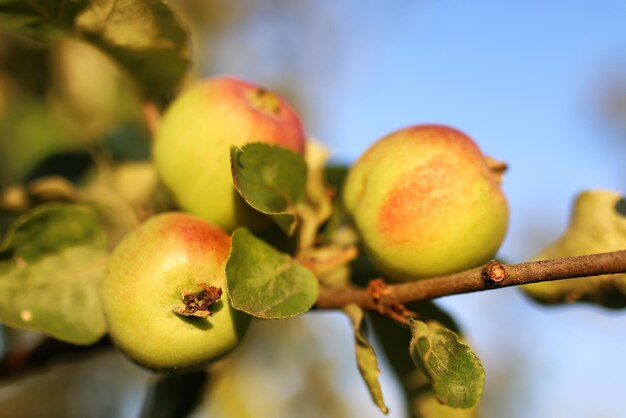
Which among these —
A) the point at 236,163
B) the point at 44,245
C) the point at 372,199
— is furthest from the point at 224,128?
the point at 44,245

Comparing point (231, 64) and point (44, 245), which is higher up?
point (44, 245)

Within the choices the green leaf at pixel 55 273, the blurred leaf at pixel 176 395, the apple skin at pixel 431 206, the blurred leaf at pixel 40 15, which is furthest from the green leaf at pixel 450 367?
the blurred leaf at pixel 40 15

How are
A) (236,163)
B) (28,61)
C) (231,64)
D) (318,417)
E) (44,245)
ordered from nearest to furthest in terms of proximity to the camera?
(236,163)
(44,245)
(28,61)
(318,417)
(231,64)

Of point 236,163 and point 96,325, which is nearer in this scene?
point 236,163

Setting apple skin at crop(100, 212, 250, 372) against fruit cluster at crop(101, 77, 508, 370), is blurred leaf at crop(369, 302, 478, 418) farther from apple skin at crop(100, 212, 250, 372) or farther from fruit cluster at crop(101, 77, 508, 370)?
apple skin at crop(100, 212, 250, 372)

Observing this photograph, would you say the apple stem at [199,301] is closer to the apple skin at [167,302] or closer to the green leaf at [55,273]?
the apple skin at [167,302]

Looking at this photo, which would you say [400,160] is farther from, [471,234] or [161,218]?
[161,218]
